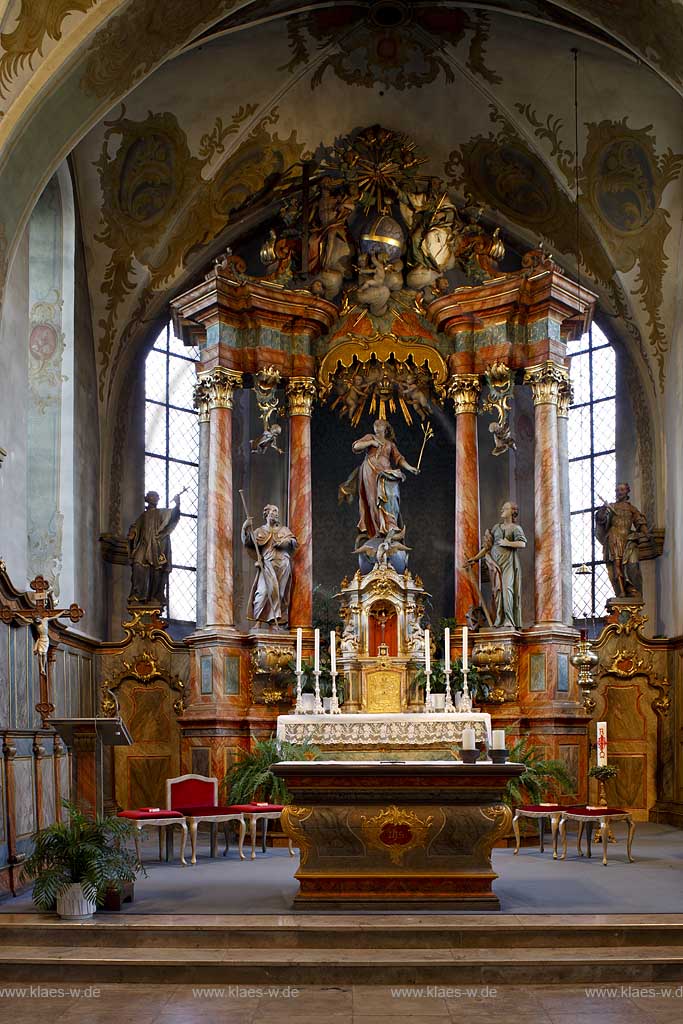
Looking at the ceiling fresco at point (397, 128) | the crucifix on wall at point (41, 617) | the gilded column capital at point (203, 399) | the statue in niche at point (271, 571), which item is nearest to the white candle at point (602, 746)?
the statue in niche at point (271, 571)

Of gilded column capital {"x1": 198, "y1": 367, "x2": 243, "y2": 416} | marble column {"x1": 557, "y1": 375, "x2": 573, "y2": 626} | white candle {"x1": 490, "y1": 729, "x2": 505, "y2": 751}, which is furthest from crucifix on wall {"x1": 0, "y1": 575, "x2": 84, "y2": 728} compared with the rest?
marble column {"x1": 557, "y1": 375, "x2": 573, "y2": 626}

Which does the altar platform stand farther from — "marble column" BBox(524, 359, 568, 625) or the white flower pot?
the white flower pot

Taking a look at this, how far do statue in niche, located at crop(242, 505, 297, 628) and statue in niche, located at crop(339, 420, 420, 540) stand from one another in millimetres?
1021

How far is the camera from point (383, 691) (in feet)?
47.5

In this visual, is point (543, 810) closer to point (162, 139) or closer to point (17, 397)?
point (17, 397)

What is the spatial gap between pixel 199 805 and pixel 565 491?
Result: 5.87 meters

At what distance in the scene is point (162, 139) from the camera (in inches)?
632

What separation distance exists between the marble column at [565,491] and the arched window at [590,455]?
7.50 ft

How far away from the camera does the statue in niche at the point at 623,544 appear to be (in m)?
15.9

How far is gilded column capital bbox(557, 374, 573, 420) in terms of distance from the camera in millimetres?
15375

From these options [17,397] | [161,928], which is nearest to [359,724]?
[17,397]

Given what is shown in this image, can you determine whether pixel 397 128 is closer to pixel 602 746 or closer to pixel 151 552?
Result: pixel 151 552

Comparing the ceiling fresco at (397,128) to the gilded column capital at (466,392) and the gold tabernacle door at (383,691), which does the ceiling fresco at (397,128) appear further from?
the gold tabernacle door at (383,691)

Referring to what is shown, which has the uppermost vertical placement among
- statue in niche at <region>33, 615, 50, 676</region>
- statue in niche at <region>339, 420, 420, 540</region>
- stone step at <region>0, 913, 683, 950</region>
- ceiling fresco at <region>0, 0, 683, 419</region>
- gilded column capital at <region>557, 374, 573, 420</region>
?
ceiling fresco at <region>0, 0, 683, 419</region>
